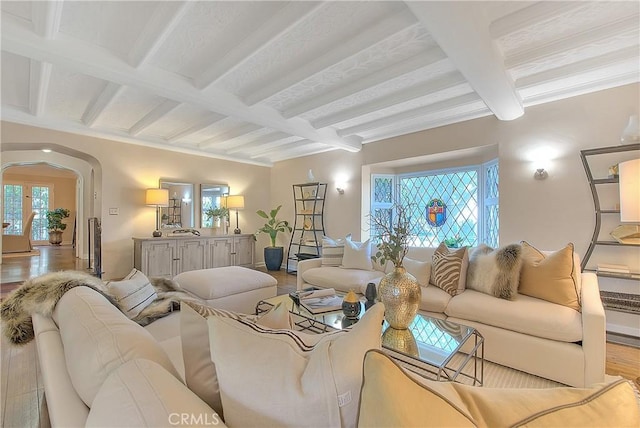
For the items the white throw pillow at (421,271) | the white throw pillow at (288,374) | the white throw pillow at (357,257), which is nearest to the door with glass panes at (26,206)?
the white throw pillow at (357,257)

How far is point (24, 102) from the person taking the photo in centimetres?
354

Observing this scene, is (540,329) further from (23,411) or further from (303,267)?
(23,411)

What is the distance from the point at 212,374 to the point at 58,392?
421 mm

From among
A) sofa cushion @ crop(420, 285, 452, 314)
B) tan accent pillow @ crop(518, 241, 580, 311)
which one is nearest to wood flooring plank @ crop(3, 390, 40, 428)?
sofa cushion @ crop(420, 285, 452, 314)

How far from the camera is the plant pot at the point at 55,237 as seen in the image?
9248 mm

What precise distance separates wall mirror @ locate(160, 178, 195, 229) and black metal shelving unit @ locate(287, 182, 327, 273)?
2.02 metres

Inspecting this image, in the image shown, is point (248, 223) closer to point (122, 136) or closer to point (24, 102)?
point (122, 136)

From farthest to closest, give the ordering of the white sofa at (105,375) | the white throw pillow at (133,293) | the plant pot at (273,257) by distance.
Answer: the plant pot at (273,257) → the white throw pillow at (133,293) → the white sofa at (105,375)

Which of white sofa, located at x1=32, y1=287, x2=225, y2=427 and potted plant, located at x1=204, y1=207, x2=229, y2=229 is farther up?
potted plant, located at x1=204, y1=207, x2=229, y2=229

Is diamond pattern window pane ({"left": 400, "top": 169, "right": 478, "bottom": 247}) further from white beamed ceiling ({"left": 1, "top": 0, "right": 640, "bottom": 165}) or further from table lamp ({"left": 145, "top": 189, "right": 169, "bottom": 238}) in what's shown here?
table lamp ({"left": 145, "top": 189, "right": 169, "bottom": 238})

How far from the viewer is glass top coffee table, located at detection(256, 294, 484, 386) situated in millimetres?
1632

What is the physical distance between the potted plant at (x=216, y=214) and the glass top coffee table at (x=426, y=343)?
13.1 feet

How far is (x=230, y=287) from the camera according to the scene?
9.16ft

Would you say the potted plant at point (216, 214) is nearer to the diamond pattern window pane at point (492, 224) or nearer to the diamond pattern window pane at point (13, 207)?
the diamond pattern window pane at point (492, 224)
